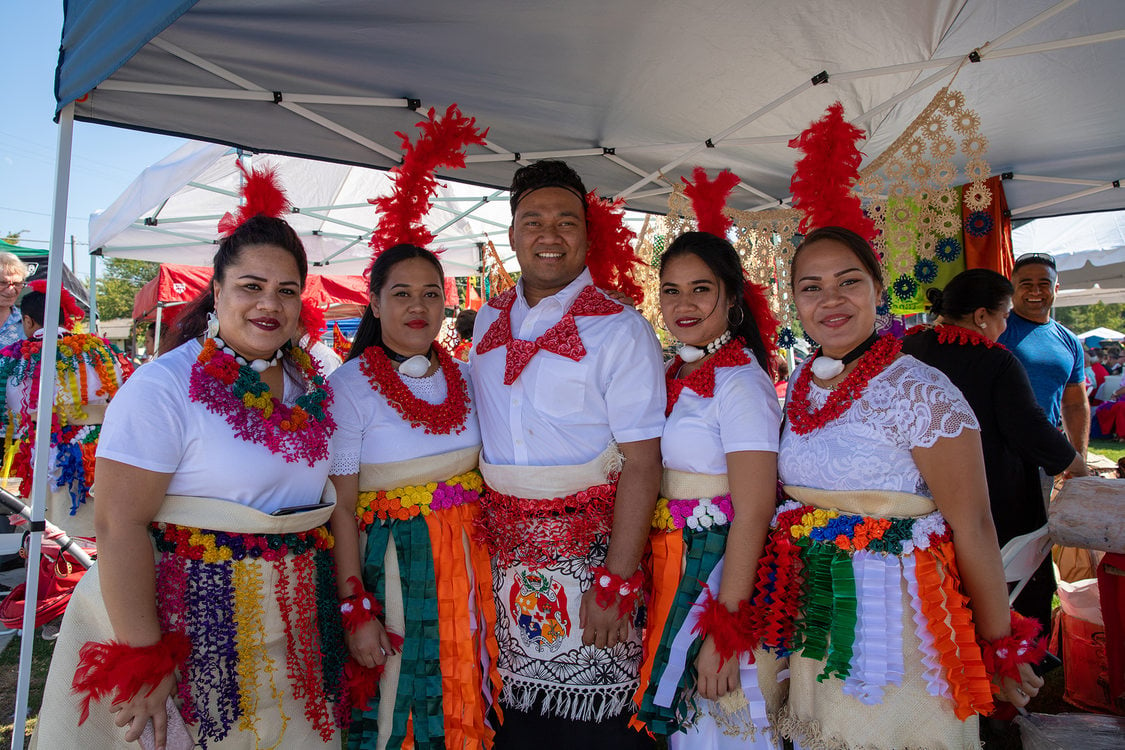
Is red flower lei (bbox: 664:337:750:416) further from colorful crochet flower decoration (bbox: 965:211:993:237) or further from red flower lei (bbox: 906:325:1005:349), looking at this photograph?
colorful crochet flower decoration (bbox: 965:211:993:237)

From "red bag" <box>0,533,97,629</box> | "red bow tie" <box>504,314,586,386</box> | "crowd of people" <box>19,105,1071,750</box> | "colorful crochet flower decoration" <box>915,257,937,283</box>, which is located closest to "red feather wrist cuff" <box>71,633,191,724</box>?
"crowd of people" <box>19,105,1071,750</box>

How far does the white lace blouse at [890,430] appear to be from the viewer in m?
1.68

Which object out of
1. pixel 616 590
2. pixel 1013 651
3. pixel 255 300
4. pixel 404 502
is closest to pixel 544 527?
pixel 616 590

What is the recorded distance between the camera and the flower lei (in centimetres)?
177

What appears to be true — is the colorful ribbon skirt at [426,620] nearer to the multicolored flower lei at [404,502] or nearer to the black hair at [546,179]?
the multicolored flower lei at [404,502]

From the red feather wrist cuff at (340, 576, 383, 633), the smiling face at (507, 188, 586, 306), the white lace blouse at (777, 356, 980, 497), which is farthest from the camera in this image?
the smiling face at (507, 188, 586, 306)

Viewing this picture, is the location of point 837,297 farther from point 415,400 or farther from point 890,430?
point 415,400

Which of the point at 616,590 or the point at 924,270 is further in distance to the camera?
the point at 924,270

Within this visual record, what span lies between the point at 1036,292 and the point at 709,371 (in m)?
3.01

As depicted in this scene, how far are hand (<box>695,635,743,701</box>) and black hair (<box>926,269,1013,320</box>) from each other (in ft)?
7.14

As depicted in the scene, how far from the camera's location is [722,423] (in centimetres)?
196

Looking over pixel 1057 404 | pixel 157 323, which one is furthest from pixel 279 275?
pixel 157 323

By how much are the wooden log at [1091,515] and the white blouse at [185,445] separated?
2.74 m

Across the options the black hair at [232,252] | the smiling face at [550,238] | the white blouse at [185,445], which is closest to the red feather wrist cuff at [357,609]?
the white blouse at [185,445]
